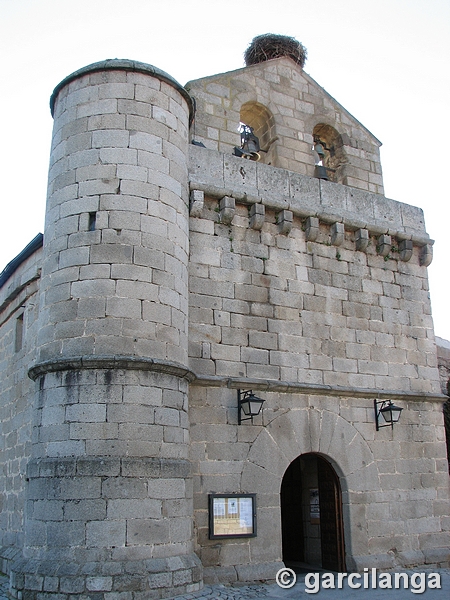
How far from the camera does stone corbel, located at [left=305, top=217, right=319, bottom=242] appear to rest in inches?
374

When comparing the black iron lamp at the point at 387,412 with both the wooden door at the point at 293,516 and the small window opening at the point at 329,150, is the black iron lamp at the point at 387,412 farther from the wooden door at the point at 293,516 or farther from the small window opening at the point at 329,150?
the small window opening at the point at 329,150

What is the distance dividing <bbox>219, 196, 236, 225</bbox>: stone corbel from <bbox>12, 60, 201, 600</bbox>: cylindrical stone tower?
2.17 feet

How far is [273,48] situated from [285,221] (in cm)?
431

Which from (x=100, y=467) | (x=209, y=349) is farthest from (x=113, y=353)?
(x=209, y=349)

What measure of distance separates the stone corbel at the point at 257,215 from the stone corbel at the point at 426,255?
3.27m

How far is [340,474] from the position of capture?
864cm

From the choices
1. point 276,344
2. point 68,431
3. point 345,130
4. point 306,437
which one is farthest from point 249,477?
point 345,130

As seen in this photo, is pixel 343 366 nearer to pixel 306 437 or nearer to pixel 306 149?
pixel 306 437

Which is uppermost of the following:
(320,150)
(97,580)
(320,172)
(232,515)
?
(320,150)

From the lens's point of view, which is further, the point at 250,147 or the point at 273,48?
the point at 273,48

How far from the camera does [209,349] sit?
8211mm

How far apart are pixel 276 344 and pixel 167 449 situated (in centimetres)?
249

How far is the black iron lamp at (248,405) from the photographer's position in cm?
786

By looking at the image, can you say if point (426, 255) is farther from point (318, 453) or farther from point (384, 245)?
point (318, 453)
